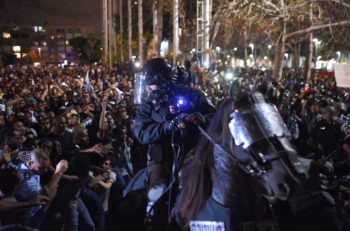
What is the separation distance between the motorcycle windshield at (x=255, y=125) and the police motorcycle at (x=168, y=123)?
2.56ft

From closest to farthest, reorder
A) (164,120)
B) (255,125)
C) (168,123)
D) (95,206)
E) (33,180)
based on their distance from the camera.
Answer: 1. (255,125)
2. (168,123)
3. (164,120)
4. (33,180)
5. (95,206)

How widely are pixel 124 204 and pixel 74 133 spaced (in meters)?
2.26

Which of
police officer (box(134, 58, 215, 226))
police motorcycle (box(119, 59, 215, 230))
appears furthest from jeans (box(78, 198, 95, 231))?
police officer (box(134, 58, 215, 226))

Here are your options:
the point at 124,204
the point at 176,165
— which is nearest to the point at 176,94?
the point at 176,165

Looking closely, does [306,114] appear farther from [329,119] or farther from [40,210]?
[40,210]

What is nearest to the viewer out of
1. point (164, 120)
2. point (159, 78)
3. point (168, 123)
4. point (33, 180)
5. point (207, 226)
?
point (207, 226)

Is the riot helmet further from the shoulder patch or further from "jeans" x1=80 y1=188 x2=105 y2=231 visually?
"jeans" x1=80 y1=188 x2=105 y2=231

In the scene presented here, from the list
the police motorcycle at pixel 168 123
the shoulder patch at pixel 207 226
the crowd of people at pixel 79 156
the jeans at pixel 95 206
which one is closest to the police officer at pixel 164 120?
the police motorcycle at pixel 168 123

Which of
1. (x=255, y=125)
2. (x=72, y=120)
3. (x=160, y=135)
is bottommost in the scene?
(x=72, y=120)

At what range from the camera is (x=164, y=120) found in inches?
163

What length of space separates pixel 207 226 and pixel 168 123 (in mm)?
1132

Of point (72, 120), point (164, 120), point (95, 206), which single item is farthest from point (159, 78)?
point (72, 120)

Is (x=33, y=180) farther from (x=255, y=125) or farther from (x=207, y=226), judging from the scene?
(x=255, y=125)

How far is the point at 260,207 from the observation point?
2.96 metres
